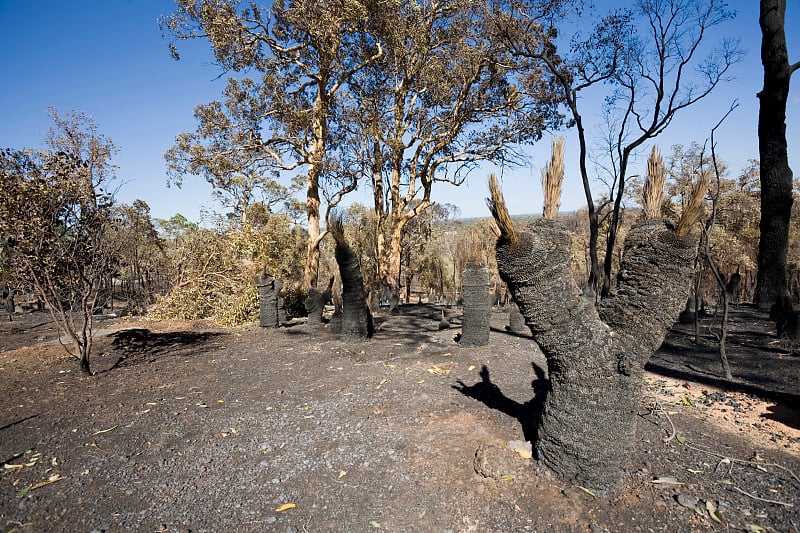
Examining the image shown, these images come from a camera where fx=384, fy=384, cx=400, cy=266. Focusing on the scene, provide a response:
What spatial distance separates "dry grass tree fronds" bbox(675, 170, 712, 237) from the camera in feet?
9.05

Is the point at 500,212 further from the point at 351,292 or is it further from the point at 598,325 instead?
the point at 351,292

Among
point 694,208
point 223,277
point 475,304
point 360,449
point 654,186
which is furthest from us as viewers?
point 223,277

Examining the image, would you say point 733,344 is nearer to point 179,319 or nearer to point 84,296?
point 84,296

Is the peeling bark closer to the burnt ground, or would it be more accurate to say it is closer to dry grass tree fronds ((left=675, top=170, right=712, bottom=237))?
the burnt ground

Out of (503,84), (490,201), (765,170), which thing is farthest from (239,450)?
(503,84)

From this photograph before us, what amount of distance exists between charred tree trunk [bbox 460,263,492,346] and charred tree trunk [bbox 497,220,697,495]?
4583 millimetres

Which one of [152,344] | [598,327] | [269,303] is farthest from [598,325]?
[269,303]

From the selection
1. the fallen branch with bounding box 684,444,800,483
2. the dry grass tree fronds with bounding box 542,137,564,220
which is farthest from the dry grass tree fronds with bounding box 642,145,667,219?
the fallen branch with bounding box 684,444,800,483

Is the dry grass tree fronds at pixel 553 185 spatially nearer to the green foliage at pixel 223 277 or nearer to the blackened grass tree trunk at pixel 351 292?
the blackened grass tree trunk at pixel 351 292

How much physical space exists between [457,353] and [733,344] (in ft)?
20.6

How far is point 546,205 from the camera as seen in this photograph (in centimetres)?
319

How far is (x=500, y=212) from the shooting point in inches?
115

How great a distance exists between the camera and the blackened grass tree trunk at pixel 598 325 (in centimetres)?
302

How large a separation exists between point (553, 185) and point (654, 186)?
944 millimetres
